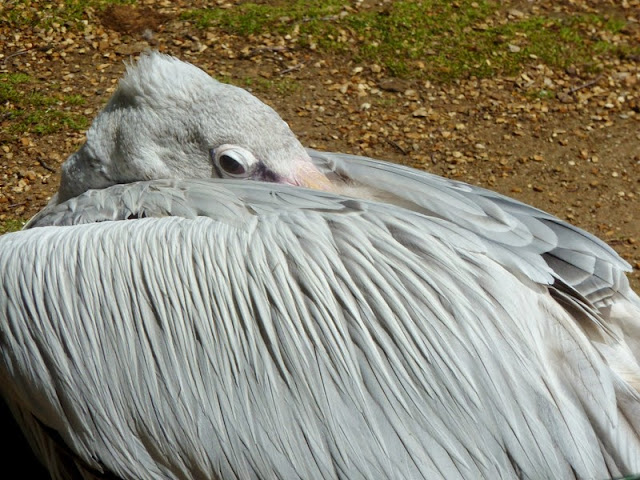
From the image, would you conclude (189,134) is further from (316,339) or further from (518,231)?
(518,231)

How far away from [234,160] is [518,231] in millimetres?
875

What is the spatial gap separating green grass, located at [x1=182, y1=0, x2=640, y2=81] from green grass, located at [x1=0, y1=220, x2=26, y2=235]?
6.15ft

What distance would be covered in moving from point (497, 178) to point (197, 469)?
2822mm

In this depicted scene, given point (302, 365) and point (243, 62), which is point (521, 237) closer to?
point (302, 365)

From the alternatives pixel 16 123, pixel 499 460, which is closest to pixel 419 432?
pixel 499 460

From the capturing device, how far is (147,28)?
207 inches

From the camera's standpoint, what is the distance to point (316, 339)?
198cm

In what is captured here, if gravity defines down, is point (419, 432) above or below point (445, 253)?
below

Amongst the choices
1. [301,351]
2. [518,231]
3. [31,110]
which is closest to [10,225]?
[31,110]

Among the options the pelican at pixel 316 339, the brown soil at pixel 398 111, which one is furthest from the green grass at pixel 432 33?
the pelican at pixel 316 339

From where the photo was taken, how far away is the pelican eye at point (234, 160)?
258cm

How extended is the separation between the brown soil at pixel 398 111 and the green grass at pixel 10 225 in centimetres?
7

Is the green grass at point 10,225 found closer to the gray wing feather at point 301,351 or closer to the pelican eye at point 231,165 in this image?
the pelican eye at point 231,165

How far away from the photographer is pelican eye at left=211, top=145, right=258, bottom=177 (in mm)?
2576
